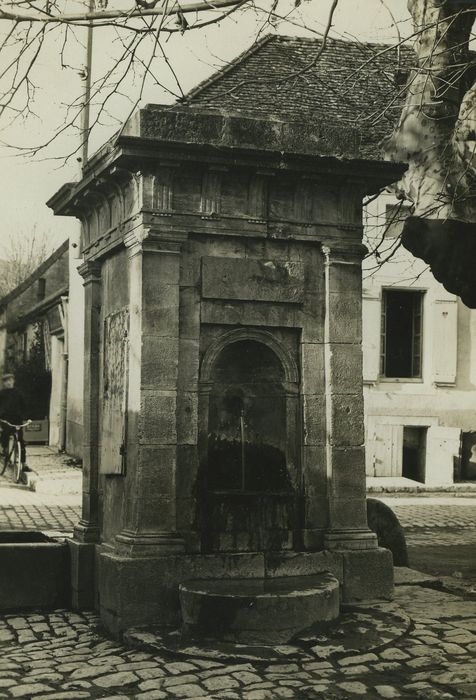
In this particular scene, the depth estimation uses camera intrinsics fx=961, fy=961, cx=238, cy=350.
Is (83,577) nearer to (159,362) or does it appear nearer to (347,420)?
(159,362)

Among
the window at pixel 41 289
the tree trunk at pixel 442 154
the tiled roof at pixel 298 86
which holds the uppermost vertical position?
the tiled roof at pixel 298 86

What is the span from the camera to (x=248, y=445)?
7.39 m

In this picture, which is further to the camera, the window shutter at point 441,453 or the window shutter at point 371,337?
the window shutter at point 371,337

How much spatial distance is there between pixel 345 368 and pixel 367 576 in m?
1.58

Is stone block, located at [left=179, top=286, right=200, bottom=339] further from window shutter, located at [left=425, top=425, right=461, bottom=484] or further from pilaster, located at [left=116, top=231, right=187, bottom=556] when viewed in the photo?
window shutter, located at [left=425, top=425, right=461, bottom=484]

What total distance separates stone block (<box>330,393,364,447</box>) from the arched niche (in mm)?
303

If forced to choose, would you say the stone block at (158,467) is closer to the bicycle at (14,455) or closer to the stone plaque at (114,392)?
the stone plaque at (114,392)

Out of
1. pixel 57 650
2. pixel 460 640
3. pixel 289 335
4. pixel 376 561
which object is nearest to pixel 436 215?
pixel 289 335

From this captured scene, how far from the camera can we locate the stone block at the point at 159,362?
22.9ft

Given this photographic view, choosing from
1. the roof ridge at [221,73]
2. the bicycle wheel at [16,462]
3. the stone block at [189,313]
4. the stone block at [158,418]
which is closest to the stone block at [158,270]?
the stone block at [189,313]

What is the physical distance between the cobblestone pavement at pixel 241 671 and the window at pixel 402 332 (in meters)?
12.4

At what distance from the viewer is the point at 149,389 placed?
6.96 m

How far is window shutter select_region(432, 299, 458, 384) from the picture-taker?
60.8ft

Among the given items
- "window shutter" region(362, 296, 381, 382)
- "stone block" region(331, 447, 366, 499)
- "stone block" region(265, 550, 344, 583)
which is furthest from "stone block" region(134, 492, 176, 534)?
"window shutter" region(362, 296, 381, 382)
